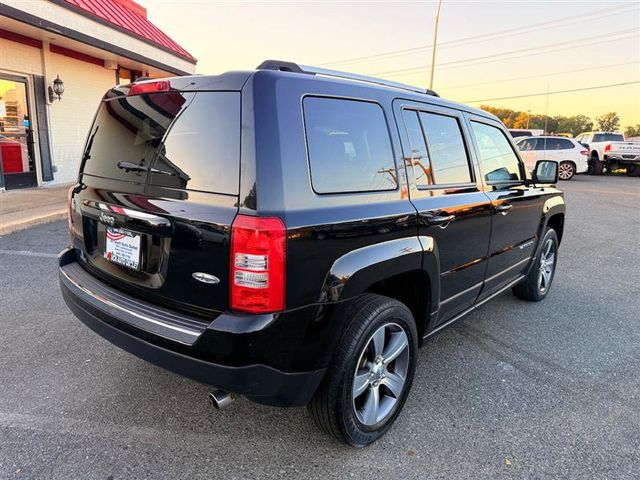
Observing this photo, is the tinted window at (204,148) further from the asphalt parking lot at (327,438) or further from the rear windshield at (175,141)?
the asphalt parking lot at (327,438)

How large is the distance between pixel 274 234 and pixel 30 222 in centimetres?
672

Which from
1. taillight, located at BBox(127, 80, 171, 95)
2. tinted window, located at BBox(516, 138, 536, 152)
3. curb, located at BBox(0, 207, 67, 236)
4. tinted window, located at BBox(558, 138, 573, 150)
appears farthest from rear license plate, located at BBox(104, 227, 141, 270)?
tinted window, located at BBox(558, 138, 573, 150)

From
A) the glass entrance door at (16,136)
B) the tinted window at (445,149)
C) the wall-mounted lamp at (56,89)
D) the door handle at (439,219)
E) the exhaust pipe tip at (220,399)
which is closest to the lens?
the exhaust pipe tip at (220,399)

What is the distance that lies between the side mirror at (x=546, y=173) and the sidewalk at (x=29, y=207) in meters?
7.02

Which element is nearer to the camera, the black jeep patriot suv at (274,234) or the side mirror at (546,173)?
the black jeep patriot suv at (274,234)

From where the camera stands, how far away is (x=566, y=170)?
18828 mm

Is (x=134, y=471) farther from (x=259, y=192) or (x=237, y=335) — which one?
(x=259, y=192)

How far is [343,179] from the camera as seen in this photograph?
2219 millimetres

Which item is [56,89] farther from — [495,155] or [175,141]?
[495,155]

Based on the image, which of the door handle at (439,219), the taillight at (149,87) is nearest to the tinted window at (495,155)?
the door handle at (439,219)

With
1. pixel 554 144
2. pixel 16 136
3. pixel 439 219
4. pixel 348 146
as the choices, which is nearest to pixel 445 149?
pixel 439 219

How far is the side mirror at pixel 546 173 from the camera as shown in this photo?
13.8 feet

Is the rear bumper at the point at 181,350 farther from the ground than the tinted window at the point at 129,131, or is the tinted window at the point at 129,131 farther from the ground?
the tinted window at the point at 129,131

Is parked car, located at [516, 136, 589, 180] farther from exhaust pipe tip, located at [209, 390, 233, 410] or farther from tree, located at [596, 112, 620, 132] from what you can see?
tree, located at [596, 112, 620, 132]
